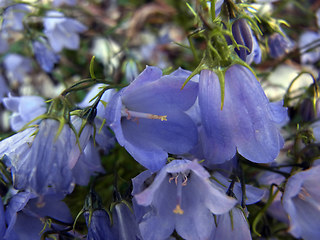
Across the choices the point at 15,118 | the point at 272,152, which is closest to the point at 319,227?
the point at 272,152

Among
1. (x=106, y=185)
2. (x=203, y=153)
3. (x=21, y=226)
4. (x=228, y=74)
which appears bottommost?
(x=106, y=185)

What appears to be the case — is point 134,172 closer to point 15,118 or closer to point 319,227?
point 15,118

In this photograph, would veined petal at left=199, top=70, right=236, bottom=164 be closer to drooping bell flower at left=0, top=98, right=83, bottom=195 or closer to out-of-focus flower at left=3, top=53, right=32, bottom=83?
drooping bell flower at left=0, top=98, right=83, bottom=195

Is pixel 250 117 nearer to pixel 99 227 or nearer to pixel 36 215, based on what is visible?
pixel 99 227

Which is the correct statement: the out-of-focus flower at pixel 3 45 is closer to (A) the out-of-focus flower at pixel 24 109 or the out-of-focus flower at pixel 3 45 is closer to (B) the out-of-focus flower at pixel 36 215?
(A) the out-of-focus flower at pixel 24 109

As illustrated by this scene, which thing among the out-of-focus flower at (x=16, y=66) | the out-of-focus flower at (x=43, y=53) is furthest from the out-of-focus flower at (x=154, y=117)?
the out-of-focus flower at (x=16, y=66)

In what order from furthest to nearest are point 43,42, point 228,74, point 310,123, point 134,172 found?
point 43,42, point 134,172, point 310,123, point 228,74
